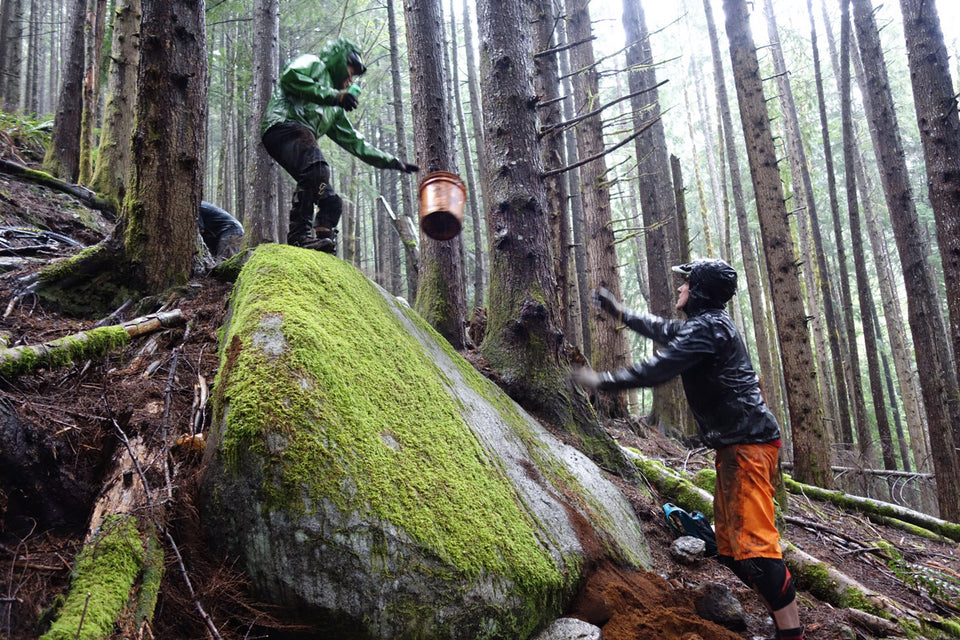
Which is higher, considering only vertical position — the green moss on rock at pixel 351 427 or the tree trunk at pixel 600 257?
the tree trunk at pixel 600 257

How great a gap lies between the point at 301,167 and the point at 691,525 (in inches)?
166

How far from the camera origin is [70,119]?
28.1ft

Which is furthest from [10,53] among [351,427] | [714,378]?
[714,378]

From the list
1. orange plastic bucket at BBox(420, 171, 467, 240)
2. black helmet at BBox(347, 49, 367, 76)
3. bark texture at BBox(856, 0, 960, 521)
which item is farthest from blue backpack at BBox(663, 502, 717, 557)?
black helmet at BBox(347, 49, 367, 76)

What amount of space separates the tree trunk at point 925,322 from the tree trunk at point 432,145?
590 centimetres

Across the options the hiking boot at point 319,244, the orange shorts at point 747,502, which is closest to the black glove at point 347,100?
the hiking boot at point 319,244

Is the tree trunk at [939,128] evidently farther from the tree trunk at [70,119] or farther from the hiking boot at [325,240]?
the tree trunk at [70,119]

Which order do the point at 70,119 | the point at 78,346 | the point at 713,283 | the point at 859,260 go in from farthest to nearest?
the point at 859,260
the point at 70,119
the point at 713,283
the point at 78,346

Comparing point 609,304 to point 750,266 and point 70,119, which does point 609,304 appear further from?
point 750,266

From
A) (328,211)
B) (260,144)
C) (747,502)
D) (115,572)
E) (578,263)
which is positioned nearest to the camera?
(115,572)

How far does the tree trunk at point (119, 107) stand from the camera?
25.6 ft

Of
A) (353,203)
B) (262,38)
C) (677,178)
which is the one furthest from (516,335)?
(353,203)

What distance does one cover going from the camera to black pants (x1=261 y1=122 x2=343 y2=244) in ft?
14.4

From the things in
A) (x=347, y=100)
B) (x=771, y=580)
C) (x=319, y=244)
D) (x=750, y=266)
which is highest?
(x=750, y=266)
